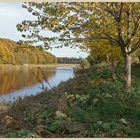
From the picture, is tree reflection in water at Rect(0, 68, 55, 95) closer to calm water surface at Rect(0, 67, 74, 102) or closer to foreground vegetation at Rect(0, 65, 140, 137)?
calm water surface at Rect(0, 67, 74, 102)

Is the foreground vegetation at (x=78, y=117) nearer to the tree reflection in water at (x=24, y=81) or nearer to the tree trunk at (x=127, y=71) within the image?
the tree reflection in water at (x=24, y=81)

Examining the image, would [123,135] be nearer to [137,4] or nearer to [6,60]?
[137,4]

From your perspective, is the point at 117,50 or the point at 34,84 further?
the point at 34,84

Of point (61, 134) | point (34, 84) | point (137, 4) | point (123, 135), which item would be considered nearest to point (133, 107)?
point (123, 135)

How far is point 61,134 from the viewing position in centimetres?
787

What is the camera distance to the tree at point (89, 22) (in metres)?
11.0

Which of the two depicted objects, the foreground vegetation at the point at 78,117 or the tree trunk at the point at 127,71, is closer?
the foreground vegetation at the point at 78,117

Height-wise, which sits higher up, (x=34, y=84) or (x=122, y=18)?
(x=122, y=18)

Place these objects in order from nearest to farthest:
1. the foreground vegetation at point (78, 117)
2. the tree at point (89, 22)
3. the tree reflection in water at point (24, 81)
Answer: the foreground vegetation at point (78, 117)
the tree at point (89, 22)
the tree reflection in water at point (24, 81)

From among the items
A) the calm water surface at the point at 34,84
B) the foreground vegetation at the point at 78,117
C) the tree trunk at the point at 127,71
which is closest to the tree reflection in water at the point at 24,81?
the calm water surface at the point at 34,84

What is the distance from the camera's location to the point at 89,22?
37.0ft

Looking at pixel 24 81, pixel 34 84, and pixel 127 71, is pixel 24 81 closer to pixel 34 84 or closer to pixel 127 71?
pixel 34 84

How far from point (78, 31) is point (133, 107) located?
3.20m

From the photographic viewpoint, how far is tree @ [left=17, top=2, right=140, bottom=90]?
1097 cm
